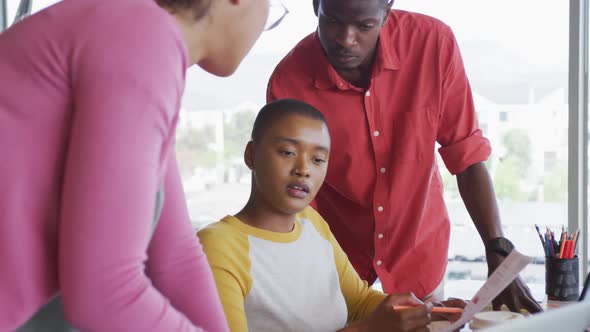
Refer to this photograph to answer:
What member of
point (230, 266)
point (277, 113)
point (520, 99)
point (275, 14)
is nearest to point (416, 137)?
point (277, 113)

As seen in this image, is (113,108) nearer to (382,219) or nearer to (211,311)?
(211,311)

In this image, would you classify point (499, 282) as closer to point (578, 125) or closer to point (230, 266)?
point (230, 266)

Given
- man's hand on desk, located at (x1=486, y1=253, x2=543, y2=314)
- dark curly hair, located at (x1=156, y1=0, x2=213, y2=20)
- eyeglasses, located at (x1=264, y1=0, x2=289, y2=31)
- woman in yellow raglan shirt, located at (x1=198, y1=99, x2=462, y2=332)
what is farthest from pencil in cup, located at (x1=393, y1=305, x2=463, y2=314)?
dark curly hair, located at (x1=156, y1=0, x2=213, y2=20)

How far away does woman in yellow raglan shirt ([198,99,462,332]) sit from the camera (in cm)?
134

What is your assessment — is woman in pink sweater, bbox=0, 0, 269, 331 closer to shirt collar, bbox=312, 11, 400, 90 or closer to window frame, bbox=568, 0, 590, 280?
shirt collar, bbox=312, 11, 400, 90

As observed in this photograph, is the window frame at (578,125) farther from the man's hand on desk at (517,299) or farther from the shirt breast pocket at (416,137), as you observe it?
the man's hand on desk at (517,299)

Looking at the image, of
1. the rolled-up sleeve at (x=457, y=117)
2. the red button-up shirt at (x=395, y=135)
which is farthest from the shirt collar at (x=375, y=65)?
the rolled-up sleeve at (x=457, y=117)

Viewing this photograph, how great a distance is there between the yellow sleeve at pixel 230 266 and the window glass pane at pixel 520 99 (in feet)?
5.39

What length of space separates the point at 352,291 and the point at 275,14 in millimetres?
850

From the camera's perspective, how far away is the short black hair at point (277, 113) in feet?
5.07

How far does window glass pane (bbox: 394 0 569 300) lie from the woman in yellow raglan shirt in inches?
55.1

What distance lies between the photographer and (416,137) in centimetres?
182

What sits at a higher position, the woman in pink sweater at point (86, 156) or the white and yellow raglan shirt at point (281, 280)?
the woman in pink sweater at point (86, 156)

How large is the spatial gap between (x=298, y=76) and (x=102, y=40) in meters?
1.24
